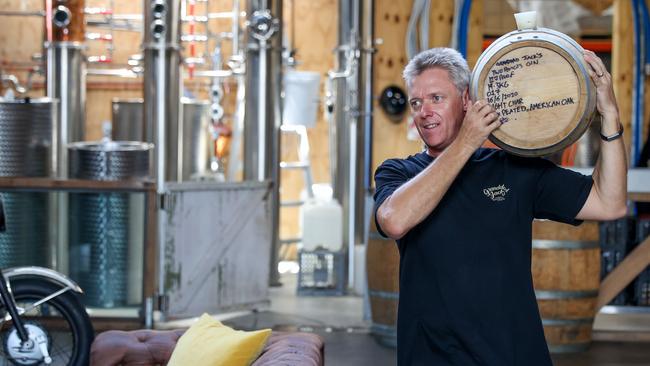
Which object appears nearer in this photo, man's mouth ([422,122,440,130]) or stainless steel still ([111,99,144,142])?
man's mouth ([422,122,440,130])

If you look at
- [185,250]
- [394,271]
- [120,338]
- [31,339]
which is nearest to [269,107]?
[185,250]

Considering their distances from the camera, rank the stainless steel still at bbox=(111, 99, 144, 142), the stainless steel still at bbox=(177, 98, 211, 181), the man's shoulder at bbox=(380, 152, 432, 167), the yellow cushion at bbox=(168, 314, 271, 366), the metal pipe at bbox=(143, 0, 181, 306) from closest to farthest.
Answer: the man's shoulder at bbox=(380, 152, 432, 167) → the yellow cushion at bbox=(168, 314, 271, 366) → the metal pipe at bbox=(143, 0, 181, 306) → the stainless steel still at bbox=(177, 98, 211, 181) → the stainless steel still at bbox=(111, 99, 144, 142)

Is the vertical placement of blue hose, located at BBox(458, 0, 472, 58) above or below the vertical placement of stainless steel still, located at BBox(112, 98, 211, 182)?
above

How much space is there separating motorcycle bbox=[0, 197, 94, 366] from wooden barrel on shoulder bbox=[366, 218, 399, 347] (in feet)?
6.15

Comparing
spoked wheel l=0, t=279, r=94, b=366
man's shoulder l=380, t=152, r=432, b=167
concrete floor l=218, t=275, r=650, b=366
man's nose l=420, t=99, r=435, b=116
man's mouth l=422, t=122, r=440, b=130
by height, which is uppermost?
man's nose l=420, t=99, r=435, b=116

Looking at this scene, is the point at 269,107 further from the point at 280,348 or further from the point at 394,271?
the point at 280,348

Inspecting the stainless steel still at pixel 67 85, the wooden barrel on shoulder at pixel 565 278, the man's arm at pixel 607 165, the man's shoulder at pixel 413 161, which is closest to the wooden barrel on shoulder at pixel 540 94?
the man's arm at pixel 607 165

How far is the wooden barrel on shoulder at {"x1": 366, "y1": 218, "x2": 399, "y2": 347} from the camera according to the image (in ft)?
21.6

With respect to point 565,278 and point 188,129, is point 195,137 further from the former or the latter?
point 565,278

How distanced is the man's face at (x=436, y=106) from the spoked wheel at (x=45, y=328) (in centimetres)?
316

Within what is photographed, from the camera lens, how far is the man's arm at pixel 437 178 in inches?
100

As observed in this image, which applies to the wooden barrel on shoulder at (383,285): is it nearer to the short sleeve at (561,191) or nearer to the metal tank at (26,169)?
the metal tank at (26,169)

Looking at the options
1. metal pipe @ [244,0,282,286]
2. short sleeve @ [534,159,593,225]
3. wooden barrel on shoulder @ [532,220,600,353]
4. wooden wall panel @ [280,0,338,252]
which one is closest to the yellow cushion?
short sleeve @ [534,159,593,225]

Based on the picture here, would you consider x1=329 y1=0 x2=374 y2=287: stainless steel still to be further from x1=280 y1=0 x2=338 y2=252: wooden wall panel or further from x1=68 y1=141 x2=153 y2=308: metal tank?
x1=68 y1=141 x2=153 y2=308: metal tank
